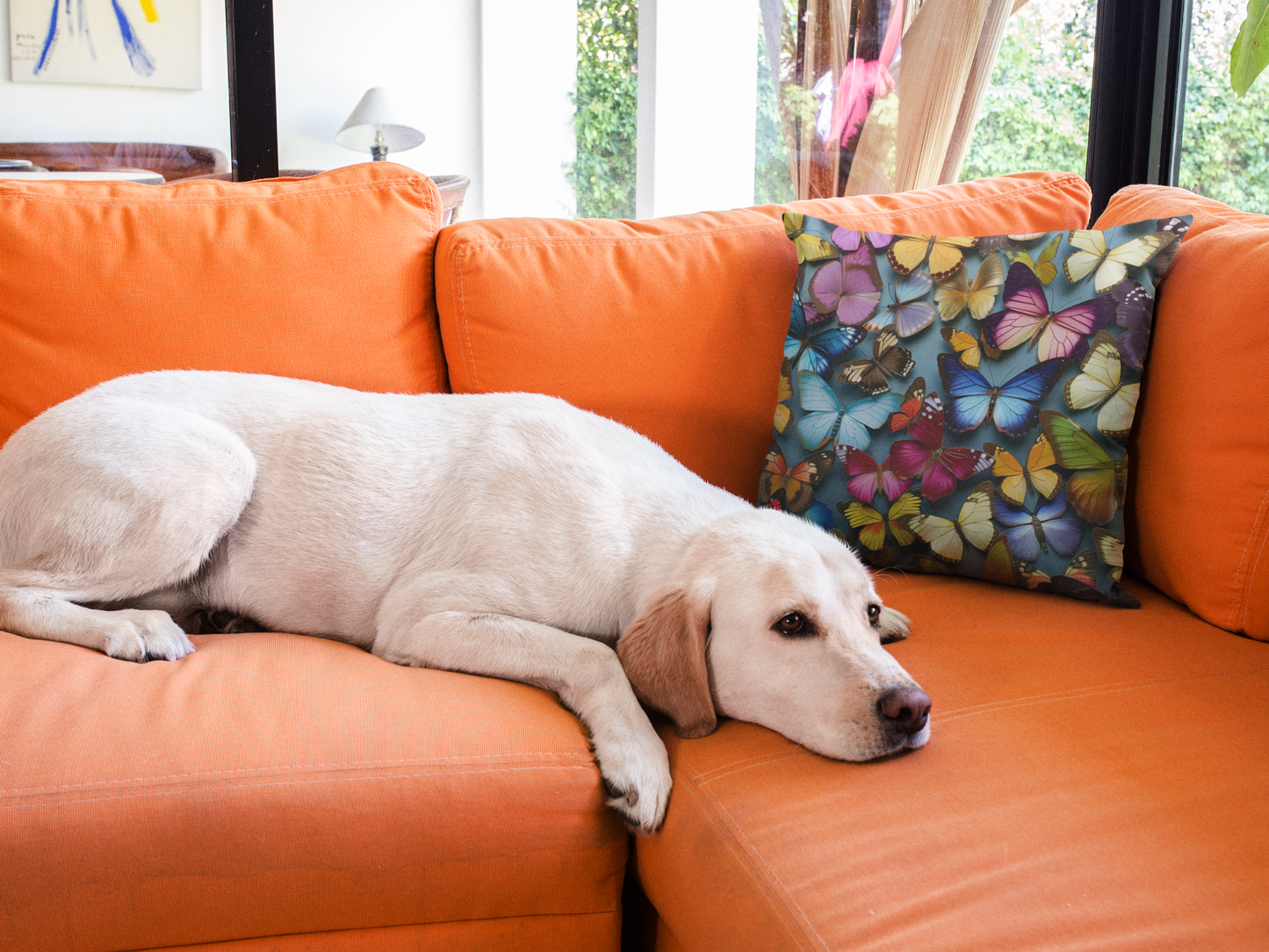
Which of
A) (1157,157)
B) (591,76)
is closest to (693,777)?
(1157,157)

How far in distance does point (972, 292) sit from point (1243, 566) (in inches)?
26.7

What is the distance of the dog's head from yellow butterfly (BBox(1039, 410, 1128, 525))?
0.50 metres

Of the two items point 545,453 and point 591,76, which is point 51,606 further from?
point 591,76

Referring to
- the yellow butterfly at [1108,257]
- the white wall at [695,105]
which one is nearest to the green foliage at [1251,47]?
the yellow butterfly at [1108,257]

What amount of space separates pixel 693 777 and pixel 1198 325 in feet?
4.01

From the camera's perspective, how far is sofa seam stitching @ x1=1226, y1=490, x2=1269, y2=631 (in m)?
1.51

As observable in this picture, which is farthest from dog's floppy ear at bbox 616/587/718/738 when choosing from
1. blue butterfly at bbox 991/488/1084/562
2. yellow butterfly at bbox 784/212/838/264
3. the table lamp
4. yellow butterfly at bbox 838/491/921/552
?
the table lamp

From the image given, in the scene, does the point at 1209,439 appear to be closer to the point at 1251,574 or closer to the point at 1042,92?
the point at 1251,574

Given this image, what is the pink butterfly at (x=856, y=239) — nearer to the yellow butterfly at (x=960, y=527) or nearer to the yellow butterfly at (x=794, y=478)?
the yellow butterfly at (x=794, y=478)

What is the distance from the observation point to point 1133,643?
148cm

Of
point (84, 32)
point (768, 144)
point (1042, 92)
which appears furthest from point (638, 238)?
point (84, 32)

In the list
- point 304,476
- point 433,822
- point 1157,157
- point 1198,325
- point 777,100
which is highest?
→ point 777,100

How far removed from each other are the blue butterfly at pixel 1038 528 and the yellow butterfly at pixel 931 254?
484mm

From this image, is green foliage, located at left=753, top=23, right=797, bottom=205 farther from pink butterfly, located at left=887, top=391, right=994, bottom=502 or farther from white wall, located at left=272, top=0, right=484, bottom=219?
pink butterfly, located at left=887, top=391, right=994, bottom=502
